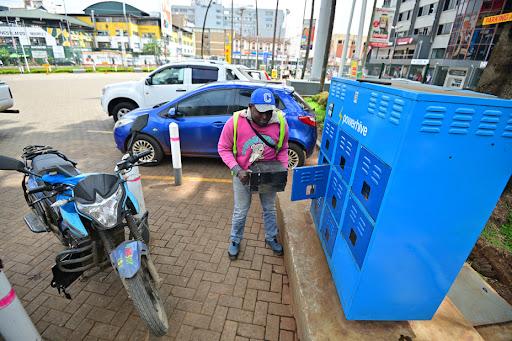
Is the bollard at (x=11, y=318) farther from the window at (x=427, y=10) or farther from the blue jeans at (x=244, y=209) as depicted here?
the window at (x=427, y=10)

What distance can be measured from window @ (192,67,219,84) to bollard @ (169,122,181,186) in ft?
13.2

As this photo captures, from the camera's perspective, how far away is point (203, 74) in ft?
27.7

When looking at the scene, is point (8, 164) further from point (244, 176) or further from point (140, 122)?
point (140, 122)

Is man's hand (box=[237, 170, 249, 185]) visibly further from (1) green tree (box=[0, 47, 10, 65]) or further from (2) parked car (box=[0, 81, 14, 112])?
(1) green tree (box=[0, 47, 10, 65])

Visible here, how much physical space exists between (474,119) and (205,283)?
2738 mm

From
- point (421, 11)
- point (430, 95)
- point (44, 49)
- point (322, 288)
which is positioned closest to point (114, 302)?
point (322, 288)

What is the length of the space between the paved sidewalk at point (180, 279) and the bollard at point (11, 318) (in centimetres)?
50

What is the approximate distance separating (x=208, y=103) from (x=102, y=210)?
3.79 meters

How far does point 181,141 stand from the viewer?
565 centimetres

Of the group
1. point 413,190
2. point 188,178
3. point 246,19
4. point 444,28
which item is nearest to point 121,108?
point 188,178

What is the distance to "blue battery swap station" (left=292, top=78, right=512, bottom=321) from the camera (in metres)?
1.60

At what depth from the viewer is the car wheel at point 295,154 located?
5.56 m

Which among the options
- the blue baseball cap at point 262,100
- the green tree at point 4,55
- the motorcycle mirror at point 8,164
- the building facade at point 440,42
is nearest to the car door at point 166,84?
the blue baseball cap at point 262,100

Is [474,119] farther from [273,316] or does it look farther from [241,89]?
[241,89]
